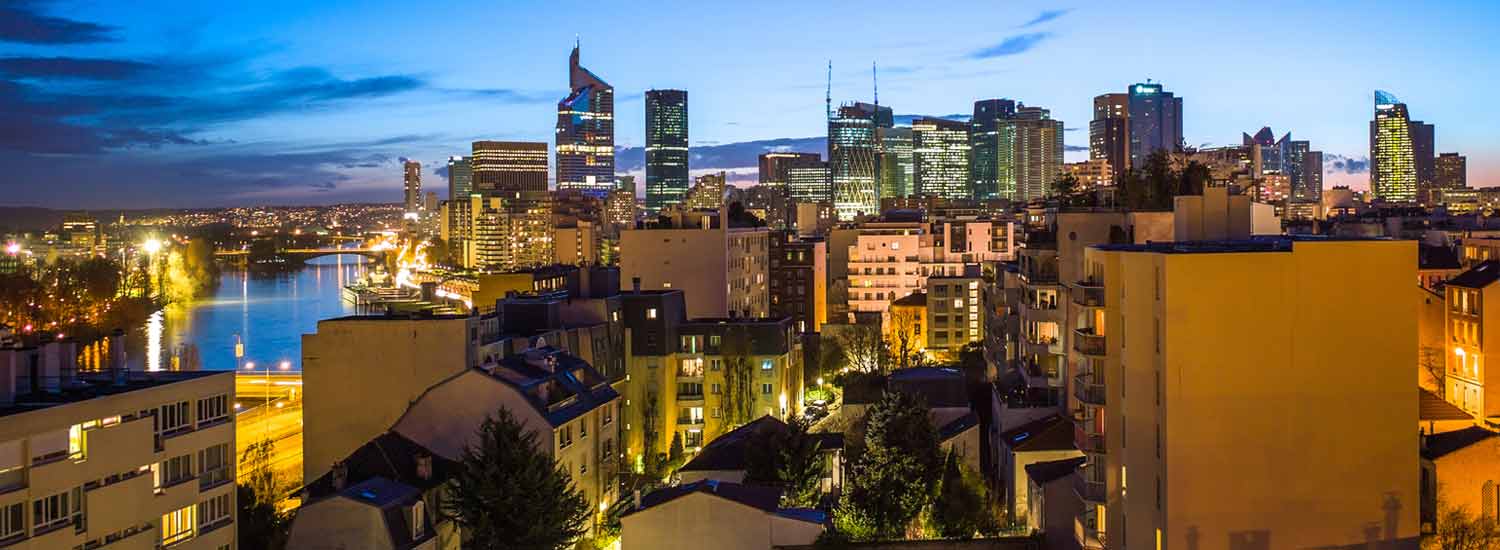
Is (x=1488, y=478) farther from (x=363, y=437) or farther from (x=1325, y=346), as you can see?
(x=363, y=437)

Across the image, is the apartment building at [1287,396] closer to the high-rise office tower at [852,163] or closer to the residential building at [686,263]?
the residential building at [686,263]

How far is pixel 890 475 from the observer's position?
1367cm

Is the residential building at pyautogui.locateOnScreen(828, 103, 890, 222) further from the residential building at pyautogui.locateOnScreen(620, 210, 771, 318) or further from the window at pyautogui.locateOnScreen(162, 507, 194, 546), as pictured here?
the window at pyautogui.locateOnScreen(162, 507, 194, 546)

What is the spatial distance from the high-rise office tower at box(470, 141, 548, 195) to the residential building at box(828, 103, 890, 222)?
46111 mm

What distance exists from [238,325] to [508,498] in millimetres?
45908

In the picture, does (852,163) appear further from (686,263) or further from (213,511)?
(213,511)

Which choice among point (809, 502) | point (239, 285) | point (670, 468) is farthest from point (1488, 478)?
point (239, 285)

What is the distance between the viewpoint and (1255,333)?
923cm

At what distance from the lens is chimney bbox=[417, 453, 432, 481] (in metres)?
11.7

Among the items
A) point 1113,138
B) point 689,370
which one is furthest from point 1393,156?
point 689,370

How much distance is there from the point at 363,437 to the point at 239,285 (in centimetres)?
7551

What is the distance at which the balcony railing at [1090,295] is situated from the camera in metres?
11.6

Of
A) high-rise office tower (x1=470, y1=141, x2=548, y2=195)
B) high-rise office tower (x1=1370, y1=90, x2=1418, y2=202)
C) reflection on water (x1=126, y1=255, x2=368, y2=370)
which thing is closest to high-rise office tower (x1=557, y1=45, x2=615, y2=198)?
high-rise office tower (x1=470, y1=141, x2=548, y2=195)

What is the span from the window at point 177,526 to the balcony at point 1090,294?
819 cm
